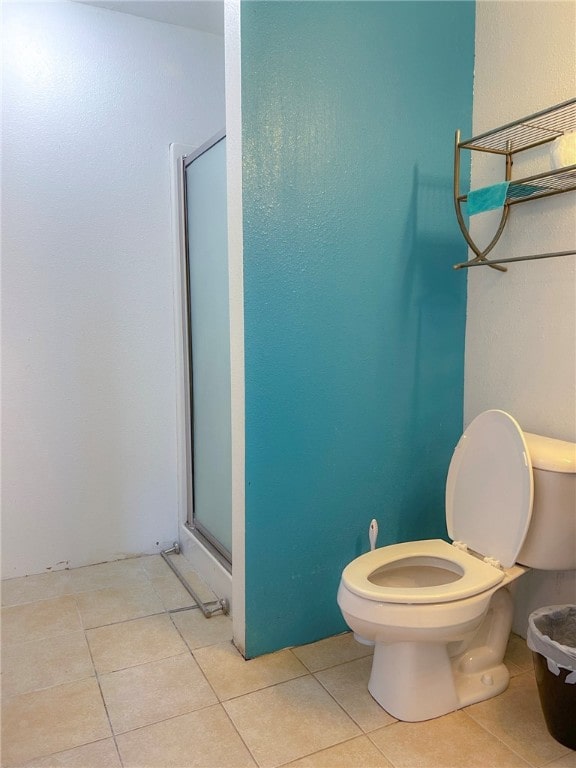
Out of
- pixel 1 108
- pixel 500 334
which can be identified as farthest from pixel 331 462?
pixel 1 108

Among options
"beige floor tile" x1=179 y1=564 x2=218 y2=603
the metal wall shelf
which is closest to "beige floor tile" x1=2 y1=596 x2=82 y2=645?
"beige floor tile" x1=179 y1=564 x2=218 y2=603

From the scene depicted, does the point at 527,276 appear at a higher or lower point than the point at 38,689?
higher

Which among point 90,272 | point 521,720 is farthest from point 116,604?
point 521,720

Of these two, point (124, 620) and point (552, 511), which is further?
point (124, 620)

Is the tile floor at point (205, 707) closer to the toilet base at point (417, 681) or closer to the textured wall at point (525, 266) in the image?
the toilet base at point (417, 681)

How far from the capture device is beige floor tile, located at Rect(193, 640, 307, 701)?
1.75 meters

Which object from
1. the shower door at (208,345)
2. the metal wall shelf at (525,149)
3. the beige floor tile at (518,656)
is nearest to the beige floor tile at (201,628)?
the shower door at (208,345)

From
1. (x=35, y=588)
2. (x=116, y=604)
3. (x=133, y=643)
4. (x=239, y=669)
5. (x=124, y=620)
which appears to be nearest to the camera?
(x=239, y=669)

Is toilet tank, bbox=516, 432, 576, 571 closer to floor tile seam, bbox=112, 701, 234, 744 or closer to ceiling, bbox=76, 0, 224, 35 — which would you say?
floor tile seam, bbox=112, 701, 234, 744

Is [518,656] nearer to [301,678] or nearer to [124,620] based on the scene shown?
[301,678]

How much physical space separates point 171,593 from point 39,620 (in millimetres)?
492

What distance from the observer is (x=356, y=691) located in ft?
5.72

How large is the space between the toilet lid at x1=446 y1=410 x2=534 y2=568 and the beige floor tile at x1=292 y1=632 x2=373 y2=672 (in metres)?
0.52

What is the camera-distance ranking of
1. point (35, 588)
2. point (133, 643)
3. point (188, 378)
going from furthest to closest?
1. point (188, 378)
2. point (35, 588)
3. point (133, 643)
